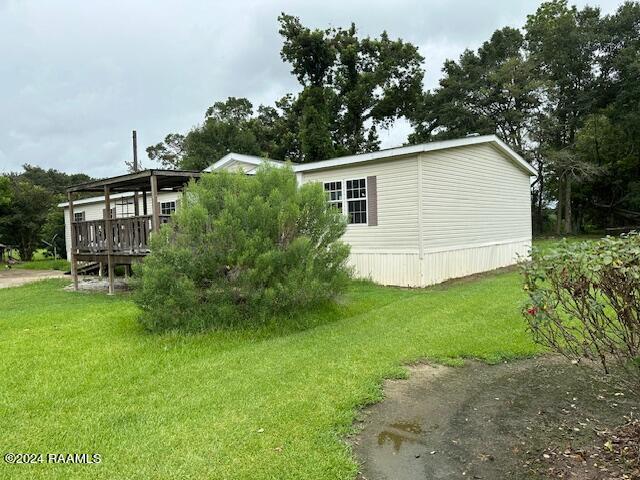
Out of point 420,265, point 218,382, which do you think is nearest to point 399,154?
point 420,265

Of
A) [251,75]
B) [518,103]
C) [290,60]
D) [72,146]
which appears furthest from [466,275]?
[72,146]

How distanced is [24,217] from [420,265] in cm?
2381

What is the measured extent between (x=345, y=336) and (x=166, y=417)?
277 cm

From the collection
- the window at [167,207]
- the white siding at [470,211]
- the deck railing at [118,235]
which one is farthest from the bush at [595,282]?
the window at [167,207]

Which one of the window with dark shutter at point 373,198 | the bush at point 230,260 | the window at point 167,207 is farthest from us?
the window at point 167,207

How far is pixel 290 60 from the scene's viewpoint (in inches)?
1107

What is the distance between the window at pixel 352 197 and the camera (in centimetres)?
1107

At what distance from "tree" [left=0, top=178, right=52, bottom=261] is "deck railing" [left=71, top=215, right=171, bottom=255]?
15.7m

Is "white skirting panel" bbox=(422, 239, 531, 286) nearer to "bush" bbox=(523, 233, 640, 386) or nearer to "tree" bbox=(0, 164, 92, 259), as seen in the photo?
"bush" bbox=(523, 233, 640, 386)

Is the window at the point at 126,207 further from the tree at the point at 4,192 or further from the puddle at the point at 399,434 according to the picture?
the puddle at the point at 399,434

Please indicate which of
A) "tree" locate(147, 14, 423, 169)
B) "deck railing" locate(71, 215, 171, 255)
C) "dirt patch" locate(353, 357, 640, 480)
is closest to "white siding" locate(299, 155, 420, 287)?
"deck railing" locate(71, 215, 171, 255)

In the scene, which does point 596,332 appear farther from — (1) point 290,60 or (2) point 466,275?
(1) point 290,60

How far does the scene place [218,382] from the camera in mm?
4082

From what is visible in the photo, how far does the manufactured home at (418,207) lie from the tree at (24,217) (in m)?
16.0
